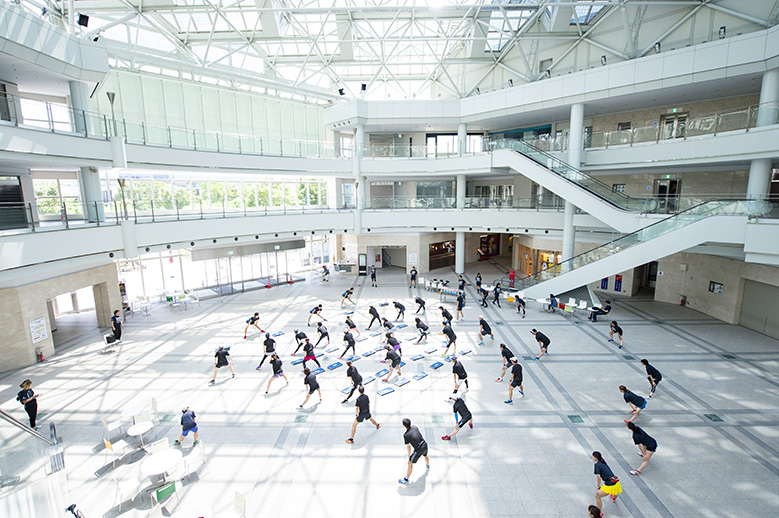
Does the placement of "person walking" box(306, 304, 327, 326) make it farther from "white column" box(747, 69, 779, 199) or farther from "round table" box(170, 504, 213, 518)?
"white column" box(747, 69, 779, 199)

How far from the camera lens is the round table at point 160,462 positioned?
7.07m

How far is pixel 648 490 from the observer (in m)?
7.23

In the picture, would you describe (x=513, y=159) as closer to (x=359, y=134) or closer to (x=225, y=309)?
(x=359, y=134)

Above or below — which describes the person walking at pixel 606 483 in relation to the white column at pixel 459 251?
below

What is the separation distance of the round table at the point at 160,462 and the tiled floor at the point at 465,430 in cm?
64

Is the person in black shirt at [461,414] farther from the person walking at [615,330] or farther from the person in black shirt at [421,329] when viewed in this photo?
the person walking at [615,330]

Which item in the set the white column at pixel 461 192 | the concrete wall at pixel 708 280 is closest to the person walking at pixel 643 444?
the concrete wall at pixel 708 280

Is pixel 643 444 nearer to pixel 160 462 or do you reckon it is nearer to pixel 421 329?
pixel 421 329

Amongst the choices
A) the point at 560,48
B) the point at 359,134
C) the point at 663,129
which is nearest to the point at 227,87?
the point at 359,134

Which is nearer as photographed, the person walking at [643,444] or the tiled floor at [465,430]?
the tiled floor at [465,430]

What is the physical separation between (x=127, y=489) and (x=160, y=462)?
62 cm

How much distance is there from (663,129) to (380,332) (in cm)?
1717

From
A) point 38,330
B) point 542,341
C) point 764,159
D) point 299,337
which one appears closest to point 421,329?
point 542,341

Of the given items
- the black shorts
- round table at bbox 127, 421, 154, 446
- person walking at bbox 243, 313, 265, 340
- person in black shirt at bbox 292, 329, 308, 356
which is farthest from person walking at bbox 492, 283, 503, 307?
round table at bbox 127, 421, 154, 446
